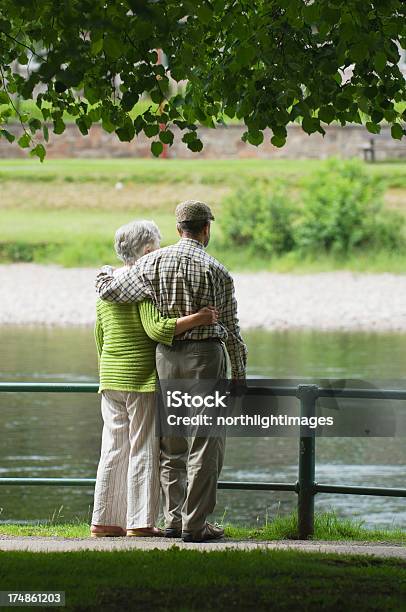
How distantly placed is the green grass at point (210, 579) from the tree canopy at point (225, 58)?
196 cm

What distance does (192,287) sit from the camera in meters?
6.24

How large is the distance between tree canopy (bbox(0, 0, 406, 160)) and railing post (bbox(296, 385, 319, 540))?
123 centimetres

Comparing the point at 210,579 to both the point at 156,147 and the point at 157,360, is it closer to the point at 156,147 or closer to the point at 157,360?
the point at 157,360

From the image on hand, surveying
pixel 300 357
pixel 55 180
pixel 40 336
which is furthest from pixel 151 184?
pixel 300 357

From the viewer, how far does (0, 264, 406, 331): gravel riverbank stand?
100 feet

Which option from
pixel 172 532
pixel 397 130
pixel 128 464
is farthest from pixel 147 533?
pixel 397 130

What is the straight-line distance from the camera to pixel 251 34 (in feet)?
21.0

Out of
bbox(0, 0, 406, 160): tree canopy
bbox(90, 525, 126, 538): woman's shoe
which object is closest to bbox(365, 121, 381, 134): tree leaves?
bbox(0, 0, 406, 160): tree canopy

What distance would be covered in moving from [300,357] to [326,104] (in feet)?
61.2

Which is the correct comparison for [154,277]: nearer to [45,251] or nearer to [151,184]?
[45,251]

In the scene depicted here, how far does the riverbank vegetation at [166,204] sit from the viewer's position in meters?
36.3

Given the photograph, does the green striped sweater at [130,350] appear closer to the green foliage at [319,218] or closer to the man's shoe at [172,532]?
the man's shoe at [172,532]

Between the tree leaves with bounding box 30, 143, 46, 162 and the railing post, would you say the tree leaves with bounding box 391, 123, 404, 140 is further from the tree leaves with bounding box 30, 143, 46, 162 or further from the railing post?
the tree leaves with bounding box 30, 143, 46, 162

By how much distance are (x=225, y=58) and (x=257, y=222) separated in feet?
102
